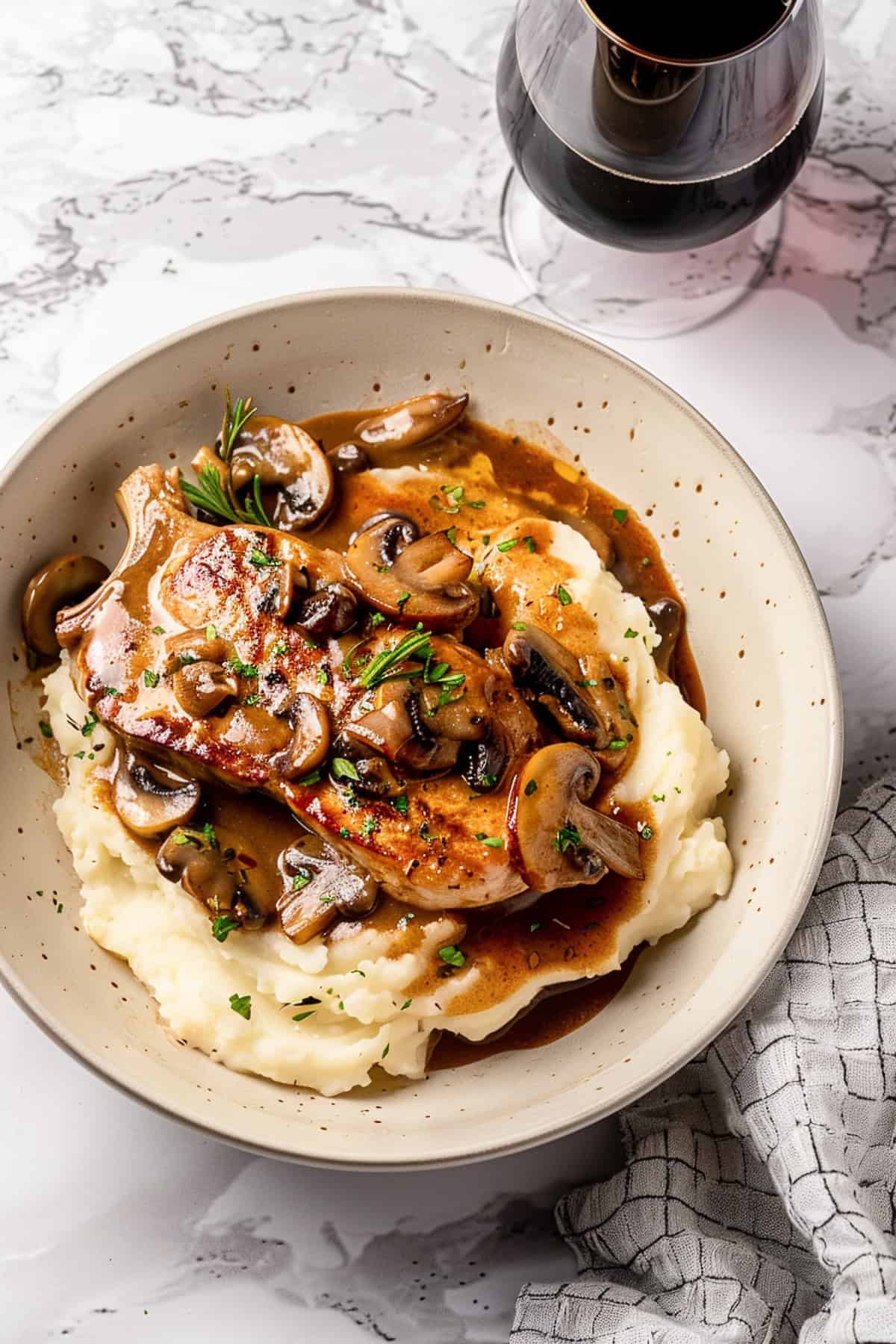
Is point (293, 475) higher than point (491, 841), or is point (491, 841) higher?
point (293, 475)

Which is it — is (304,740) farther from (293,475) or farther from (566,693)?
(293,475)

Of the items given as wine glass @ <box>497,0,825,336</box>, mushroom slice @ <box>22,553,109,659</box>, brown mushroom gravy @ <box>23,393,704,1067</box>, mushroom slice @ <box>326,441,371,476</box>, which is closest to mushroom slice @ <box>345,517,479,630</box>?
brown mushroom gravy @ <box>23,393,704,1067</box>

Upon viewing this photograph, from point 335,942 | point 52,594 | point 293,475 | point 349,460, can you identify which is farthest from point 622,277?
point 335,942

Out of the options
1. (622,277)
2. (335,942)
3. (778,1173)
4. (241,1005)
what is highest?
(622,277)

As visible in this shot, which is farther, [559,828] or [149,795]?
[149,795]

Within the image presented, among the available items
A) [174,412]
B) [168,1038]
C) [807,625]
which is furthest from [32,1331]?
[807,625]

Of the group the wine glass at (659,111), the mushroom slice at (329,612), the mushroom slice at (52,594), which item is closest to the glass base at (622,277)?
the wine glass at (659,111)

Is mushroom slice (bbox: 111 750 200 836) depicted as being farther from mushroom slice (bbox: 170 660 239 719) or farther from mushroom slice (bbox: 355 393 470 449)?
mushroom slice (bbox: 355 393 470 449)
